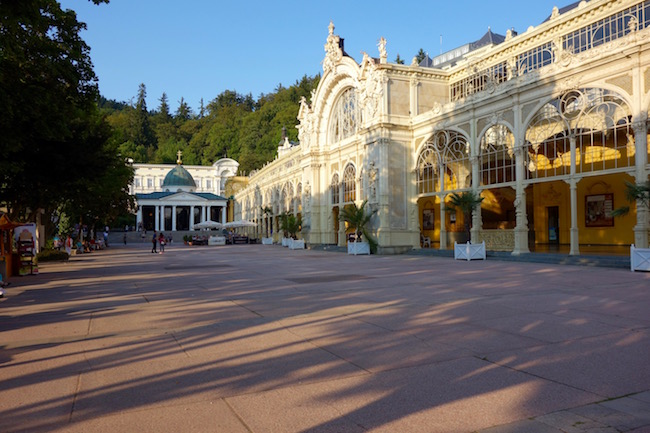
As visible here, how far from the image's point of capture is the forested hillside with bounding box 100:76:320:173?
345ft

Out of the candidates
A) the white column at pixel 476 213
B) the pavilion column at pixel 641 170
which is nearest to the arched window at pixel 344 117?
the white column at pixel 476 213

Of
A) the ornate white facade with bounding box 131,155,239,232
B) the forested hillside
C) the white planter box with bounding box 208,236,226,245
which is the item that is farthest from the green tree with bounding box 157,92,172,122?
the white planter box with bounding box 208,236,226,245

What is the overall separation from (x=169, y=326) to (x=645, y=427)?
22.7ft

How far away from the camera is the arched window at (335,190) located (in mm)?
42281

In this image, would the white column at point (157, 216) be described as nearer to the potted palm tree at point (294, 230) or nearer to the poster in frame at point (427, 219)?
the potted palm tree at point (294, 230)

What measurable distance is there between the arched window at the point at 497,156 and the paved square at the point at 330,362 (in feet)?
46.7

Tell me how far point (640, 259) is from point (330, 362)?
49.3 feet

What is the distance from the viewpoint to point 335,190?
42562 mm

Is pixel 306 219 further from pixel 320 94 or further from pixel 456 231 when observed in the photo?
pixel 456 231

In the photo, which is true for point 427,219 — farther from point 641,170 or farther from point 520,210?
point 641,170

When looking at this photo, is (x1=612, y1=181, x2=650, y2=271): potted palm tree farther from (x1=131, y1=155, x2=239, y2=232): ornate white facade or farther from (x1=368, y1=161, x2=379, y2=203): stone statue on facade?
(x1=131, y1=155, x2=239, y2=232): ornate white facade

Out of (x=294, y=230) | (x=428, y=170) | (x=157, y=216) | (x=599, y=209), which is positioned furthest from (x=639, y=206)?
(x=157, y=216)

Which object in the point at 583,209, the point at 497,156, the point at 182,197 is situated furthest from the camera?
the point at 182,197

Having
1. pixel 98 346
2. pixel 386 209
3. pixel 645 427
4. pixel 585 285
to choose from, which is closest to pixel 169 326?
pixel 98 346
